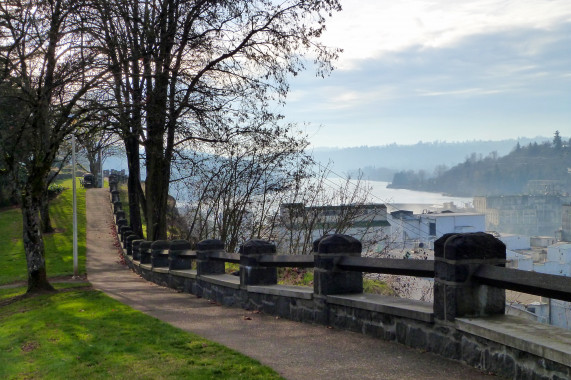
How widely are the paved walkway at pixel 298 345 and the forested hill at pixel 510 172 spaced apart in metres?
42.2

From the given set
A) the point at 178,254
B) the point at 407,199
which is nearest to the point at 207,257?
the point at 178,254

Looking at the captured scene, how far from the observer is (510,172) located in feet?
214

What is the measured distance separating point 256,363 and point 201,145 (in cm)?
1638

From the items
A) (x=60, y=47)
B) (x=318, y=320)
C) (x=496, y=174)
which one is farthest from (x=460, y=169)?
(x=318, y=320)

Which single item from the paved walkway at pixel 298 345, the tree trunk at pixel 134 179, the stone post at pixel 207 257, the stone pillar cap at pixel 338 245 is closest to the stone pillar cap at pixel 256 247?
the paved walkway at pixel 298 345

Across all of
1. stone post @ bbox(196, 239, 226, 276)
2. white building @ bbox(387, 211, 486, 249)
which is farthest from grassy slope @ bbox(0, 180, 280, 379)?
white building @ bbox(387, 211, 486, 249)

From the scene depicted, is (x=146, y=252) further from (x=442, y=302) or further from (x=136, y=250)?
(x=442, y=302)

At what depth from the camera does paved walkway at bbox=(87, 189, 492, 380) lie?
6.49 metres

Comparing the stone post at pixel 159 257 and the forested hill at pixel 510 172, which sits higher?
the forested hill at pixel 510 172

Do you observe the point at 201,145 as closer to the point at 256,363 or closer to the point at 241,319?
the point at 241,319

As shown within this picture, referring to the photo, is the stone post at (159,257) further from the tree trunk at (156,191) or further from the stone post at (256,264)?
the stone post at (256,264)

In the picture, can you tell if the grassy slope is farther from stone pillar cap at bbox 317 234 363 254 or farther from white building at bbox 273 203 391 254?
white building at bbox 273 203 391 254

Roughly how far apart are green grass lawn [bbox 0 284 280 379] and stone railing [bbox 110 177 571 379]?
174 centimetres

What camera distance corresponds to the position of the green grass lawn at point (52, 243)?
86.9ft
